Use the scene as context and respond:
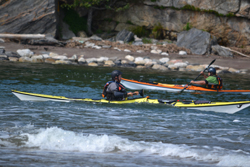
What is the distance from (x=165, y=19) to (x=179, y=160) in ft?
69.3

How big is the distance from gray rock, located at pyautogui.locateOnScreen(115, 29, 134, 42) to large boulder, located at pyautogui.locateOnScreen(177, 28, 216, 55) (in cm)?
379

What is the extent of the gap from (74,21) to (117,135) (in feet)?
66.5

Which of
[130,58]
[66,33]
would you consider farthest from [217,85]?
[66,33]

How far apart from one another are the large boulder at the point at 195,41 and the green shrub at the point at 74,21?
328 inches

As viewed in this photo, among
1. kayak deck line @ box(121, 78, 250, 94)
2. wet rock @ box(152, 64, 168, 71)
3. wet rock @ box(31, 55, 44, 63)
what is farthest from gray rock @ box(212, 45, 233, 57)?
wet rock @ box(31, 55, 44, 63)

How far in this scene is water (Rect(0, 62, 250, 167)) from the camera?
3.81 meters

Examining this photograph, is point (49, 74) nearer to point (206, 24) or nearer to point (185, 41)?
point (185, 41)

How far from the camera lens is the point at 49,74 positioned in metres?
12.2

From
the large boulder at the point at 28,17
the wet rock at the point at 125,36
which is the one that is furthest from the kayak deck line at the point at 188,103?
the wet rock at the point at 125,36

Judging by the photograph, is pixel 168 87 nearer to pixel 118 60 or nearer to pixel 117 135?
pixel 117 135

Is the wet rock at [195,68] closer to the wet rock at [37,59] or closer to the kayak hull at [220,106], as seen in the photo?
the wet rock at [37,59]

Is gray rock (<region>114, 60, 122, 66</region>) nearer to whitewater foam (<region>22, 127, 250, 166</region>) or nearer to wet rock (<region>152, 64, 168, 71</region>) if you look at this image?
wet rock (<region>152, 64, 168, 71</region>)

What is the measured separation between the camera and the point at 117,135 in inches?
190

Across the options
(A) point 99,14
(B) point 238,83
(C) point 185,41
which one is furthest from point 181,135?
(A) point 99,14
